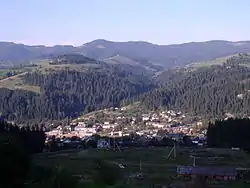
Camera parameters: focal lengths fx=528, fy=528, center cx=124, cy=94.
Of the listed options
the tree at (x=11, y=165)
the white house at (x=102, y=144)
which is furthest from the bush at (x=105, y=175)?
the white house at (x=102, y=144)

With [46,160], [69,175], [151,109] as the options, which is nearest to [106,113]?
[151,109]

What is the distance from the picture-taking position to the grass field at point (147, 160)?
55.0 metres

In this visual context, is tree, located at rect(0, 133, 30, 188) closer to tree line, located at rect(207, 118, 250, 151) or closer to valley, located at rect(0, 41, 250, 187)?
valley, located at rect(0, 41, 250, 187)

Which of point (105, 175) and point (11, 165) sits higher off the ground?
point (11, 165)

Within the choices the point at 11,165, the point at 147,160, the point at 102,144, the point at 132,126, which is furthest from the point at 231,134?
the point at 132,126

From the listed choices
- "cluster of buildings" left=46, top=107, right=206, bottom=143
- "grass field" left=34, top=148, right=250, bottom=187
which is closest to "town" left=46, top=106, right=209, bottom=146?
"cluster of buildings" left=46, top=107, right=206, bottom=143

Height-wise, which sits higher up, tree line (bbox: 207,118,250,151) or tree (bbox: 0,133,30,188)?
tree (bbox: 0,133,30,188)

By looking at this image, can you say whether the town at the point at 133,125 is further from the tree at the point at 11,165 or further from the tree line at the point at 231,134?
the tree at the point at 11,165

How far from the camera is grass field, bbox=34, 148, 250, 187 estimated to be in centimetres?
5497

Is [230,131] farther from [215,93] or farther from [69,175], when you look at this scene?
[215,93]

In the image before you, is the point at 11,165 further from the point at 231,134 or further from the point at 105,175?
the point at 231,134

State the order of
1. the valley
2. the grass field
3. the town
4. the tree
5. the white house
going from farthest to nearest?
the town < the white house < the valley < the grass field < the tree

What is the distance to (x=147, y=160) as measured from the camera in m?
69.5

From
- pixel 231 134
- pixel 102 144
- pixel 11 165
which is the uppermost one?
pixel 11 165
